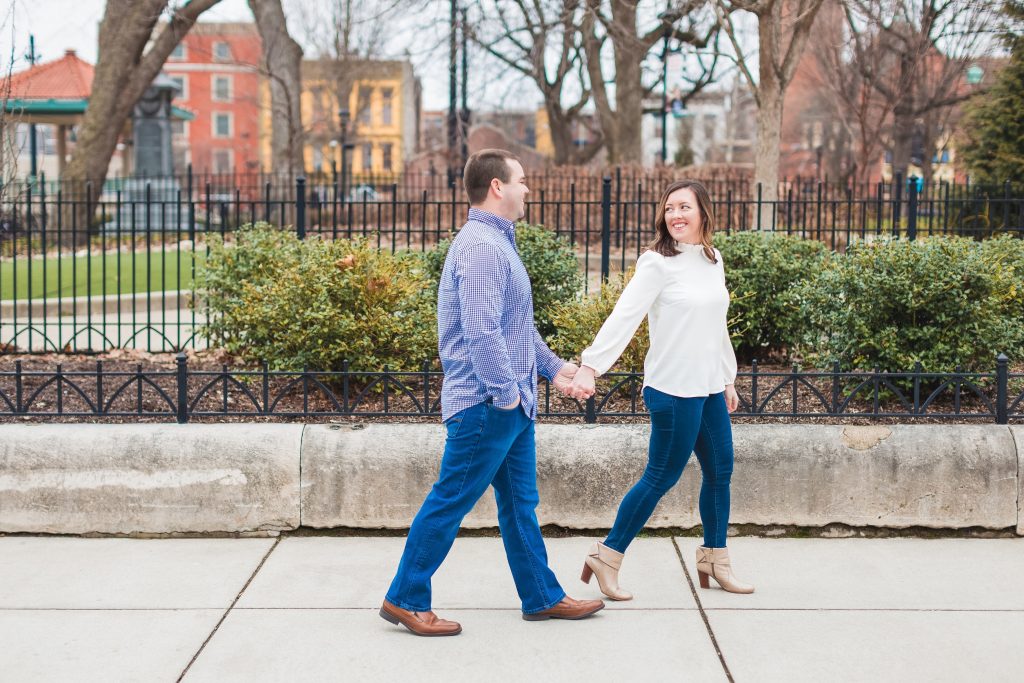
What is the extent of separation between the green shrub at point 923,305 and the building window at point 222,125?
264ft

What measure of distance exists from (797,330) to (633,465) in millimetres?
2651

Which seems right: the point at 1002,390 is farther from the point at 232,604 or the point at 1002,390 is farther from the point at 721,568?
the point at 232,604

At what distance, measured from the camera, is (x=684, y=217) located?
4.50m

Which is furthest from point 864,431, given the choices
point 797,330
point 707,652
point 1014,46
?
point 1014,46

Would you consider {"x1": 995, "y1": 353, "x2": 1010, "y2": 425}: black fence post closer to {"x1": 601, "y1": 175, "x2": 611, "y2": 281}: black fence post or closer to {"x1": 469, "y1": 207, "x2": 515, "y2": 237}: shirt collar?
{"x1": 469, "y1": 207, "x2": 515, "y2": 237}: shirt collar

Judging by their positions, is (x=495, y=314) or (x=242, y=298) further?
(x=242, y=298)

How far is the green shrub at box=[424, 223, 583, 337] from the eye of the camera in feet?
25.3

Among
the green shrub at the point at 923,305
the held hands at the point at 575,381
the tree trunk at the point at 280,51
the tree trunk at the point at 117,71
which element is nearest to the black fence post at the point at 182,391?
the held hands at the point at 575,381

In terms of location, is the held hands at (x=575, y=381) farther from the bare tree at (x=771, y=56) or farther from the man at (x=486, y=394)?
the bare tree at (x=771, y=56)

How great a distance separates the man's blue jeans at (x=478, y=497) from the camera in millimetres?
4160

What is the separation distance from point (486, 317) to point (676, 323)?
84 centimetres

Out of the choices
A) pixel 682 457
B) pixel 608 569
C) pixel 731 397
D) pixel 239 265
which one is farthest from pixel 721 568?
pixel 239 265

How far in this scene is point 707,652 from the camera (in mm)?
4180

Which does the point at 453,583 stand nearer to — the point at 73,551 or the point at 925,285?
the point at 73,551
